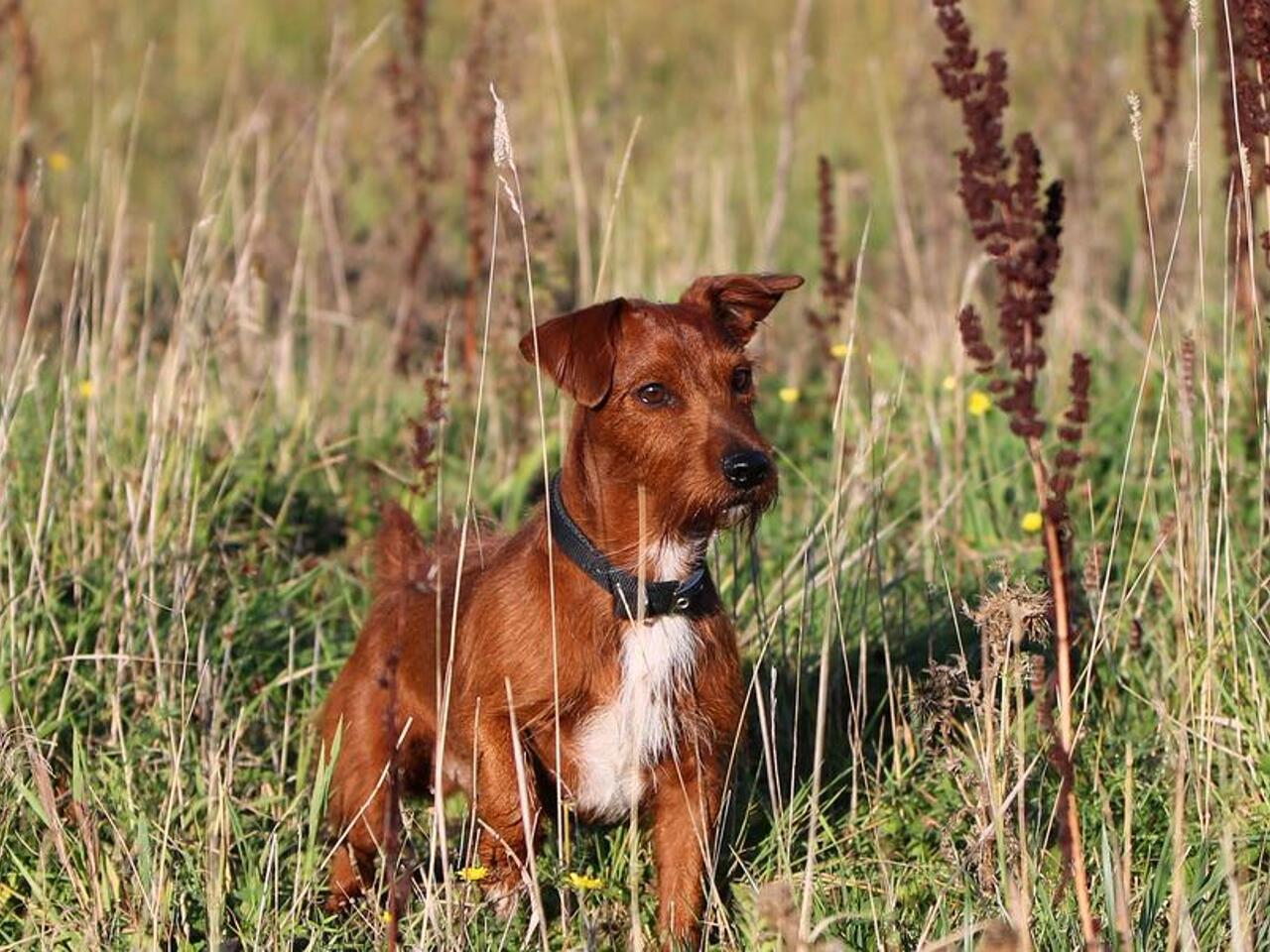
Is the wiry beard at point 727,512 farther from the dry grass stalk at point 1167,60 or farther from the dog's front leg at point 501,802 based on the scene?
the dry grass stalk at point 1167,60

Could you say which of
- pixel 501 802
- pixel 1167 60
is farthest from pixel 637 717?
pixel 1167 60

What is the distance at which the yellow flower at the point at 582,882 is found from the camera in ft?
12.7

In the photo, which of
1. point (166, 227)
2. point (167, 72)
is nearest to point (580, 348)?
point (166, 227)

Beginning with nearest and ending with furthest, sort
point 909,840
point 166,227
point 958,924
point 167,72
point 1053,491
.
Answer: point 958,924 < point 909,840 < point 1053,491 < point 166,227 < point 167,72

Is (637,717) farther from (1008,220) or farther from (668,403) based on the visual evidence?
(1008,220)

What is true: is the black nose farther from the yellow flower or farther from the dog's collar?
the yellow flower

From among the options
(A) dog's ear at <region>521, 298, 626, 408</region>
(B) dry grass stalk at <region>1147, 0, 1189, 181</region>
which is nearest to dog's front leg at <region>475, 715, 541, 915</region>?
(A) dog's ear at <region>521, 298, 626, 408</region>

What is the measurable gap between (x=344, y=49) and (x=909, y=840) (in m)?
6.72

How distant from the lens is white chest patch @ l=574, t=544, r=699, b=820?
3984 millimetres

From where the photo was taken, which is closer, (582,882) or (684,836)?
(582,882)

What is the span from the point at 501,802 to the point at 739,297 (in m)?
1.27

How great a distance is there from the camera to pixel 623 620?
4008mm

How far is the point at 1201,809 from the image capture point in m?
4.02

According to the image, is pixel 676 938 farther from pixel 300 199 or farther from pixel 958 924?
pixel 300 199
